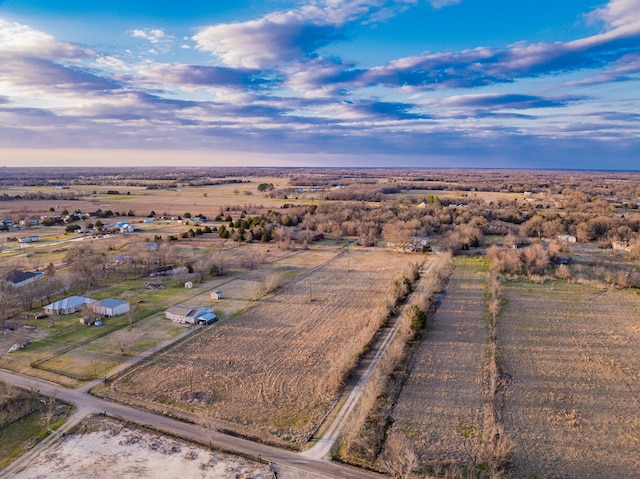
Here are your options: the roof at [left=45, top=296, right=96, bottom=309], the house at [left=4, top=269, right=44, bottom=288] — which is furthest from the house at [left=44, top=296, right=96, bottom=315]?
the house at [left=4, top=269, right=44, bottom=288]

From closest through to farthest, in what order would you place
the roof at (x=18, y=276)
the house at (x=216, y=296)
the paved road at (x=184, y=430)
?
the paved road at (x=184, y=430) → the house at (x=216, y=296) → the roof at (x=18, y=276)

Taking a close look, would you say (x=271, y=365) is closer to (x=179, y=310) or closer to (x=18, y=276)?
(x=179, y=310)

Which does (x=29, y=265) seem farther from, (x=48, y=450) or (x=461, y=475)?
(x=461, y=475)

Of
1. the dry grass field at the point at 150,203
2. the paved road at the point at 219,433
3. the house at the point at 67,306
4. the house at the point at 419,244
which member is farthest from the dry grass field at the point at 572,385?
the dry grass field at the point at 150,203

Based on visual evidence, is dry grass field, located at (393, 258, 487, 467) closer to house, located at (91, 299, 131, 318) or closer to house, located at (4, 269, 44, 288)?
house, located at (91, 299, 131, 318)

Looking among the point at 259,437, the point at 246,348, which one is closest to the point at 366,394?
the point at 259,437

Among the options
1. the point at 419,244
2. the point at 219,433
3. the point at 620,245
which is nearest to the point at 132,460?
the point at 219,433

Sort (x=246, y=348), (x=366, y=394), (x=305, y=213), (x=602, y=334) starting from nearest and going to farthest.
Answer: (x=366, y=394)
(x=246, y=348)
(x=602, y=334)
(x=305, y=213)

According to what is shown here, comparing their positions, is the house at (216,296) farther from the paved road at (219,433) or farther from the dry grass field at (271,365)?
the paved road at (219,433)
